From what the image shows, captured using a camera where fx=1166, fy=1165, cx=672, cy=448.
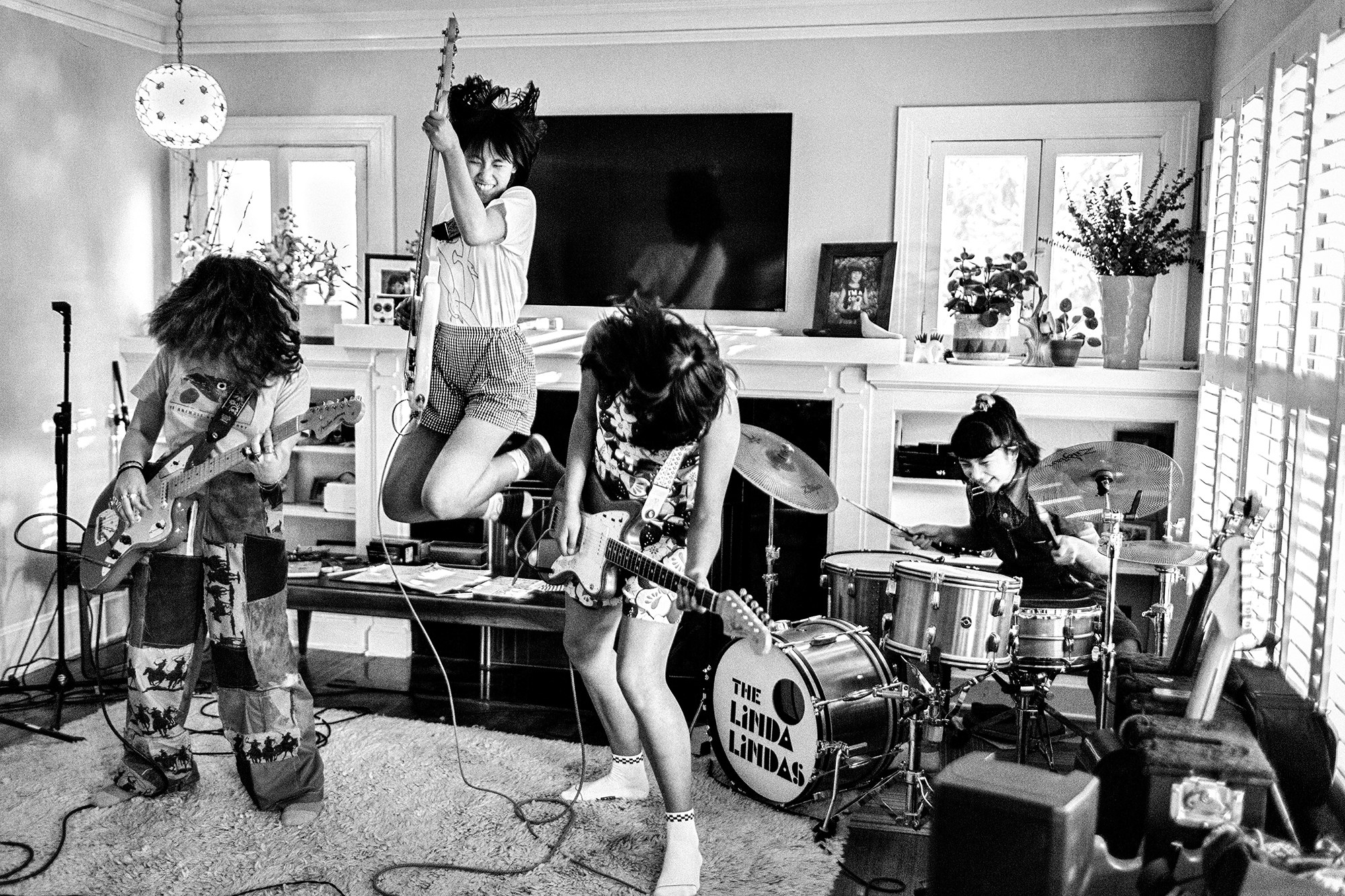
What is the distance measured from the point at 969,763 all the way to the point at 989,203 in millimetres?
3528

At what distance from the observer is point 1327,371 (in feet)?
8.35

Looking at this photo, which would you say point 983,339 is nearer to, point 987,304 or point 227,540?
point 987,304

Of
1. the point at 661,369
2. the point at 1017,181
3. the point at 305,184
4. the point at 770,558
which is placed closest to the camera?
the point at 661,369

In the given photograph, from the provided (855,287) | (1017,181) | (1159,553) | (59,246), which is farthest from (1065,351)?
(59,246)

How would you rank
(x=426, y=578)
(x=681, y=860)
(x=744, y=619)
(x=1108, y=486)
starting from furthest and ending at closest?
(x=426, y=578) < (x=1108, y=486) < (x=681, y=860) < (x=744, y=619)

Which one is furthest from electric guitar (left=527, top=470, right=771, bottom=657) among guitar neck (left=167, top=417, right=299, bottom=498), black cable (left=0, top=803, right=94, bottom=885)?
black cable (left=0, top=803, right=94, bottom=885)

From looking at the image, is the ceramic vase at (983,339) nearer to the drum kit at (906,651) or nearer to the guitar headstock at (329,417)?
the drum kit at (906,651)

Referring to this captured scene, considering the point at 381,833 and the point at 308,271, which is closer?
the point at 381,833

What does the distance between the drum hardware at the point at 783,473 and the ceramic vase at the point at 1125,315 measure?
5.10 feet

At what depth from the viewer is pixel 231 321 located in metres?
2.83

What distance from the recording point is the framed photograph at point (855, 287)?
14.5 ft

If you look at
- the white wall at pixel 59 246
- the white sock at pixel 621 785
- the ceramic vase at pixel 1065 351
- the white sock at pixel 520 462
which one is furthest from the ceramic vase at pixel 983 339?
the white wall at pixel 59 246

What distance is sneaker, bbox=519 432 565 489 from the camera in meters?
3.17

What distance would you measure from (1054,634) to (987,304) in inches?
55.4
